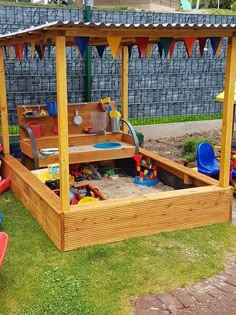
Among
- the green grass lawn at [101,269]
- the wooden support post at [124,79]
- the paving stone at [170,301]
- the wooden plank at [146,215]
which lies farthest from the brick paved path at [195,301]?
the wooden support post at [124,79]

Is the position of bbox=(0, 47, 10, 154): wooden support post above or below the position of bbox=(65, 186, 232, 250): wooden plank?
above

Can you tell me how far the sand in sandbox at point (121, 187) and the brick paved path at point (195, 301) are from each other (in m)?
2.52

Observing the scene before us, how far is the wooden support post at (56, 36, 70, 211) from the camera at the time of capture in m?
4.11

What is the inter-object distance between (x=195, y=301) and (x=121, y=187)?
10.4ft

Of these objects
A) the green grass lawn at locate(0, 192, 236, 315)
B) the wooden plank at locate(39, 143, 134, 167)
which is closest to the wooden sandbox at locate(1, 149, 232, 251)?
the green grass lawn at locate(0, 192, 236, 315)

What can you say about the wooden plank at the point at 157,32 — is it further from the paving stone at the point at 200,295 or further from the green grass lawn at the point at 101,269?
the paving stone at the point at 200,295

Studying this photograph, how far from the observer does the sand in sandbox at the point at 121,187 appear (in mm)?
6312

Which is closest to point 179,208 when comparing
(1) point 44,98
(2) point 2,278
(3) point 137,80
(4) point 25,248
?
(4) point 25,248

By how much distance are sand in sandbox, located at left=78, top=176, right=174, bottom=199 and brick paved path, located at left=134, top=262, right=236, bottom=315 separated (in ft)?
8.26

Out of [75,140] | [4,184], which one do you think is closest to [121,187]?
[75,140]

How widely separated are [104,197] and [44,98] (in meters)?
3.49

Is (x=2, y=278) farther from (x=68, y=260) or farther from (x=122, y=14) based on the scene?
(x=122, y=14)

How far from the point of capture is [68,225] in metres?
4.38

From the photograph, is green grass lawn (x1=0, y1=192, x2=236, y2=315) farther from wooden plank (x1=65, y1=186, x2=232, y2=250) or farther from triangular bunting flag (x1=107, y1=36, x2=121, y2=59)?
triangular bunting flag (x1=107, y1=36, x2=121, y2=59)
